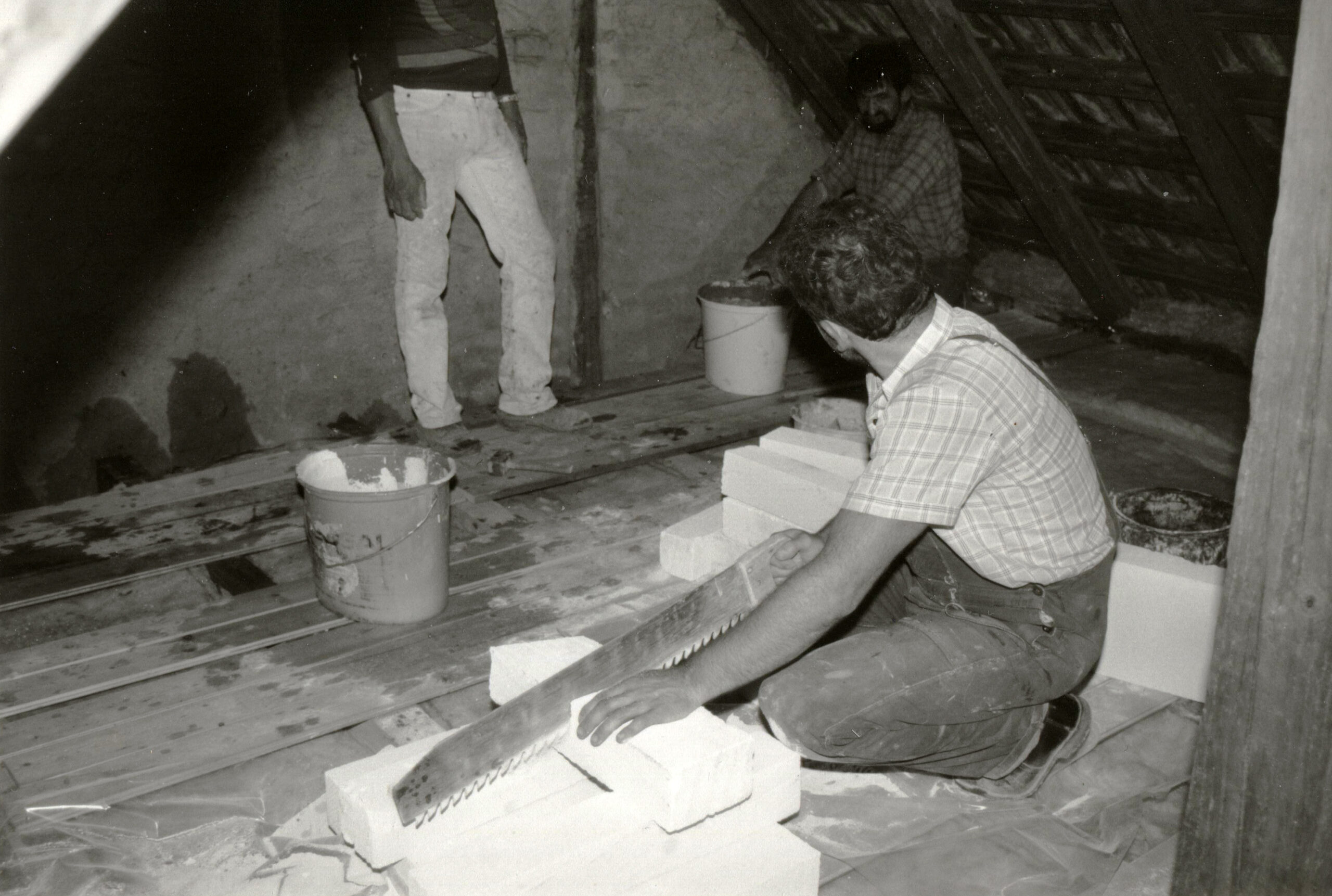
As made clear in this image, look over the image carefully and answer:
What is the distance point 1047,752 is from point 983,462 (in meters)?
0.77

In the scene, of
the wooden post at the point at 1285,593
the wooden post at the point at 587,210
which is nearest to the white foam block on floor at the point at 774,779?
the wooden post at the point at 1285,593

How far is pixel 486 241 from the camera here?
4.89 metres

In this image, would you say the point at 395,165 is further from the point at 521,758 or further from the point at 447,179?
the point at 521,758

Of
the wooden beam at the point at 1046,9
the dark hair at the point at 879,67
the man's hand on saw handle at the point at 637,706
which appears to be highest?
the wooden beam at the point at 1046,9

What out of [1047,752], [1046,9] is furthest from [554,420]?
[1047,752]

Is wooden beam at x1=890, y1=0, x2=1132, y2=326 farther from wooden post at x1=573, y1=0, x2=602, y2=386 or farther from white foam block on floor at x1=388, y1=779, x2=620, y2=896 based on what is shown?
white foam block on floor at x1=388, y1=779, x2=620, y2=896

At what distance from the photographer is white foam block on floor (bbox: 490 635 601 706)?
7.50 ft

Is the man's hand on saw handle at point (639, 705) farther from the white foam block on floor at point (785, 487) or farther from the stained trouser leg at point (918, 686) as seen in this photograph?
the white foam block on floor at point (785, 487)

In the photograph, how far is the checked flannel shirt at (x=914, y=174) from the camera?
4.88 meters

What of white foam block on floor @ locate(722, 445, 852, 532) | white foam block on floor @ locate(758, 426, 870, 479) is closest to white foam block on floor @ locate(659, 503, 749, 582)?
white foam block on floor @ locate(722, 445, 852, 532)

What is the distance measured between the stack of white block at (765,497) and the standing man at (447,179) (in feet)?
4.52

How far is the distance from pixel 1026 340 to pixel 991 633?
363cm

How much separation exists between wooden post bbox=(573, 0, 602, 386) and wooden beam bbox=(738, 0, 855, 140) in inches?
31.9

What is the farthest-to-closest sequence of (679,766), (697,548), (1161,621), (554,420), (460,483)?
(554,420)
(460,483)
(697,548)
(1161,621)
(679,766)
